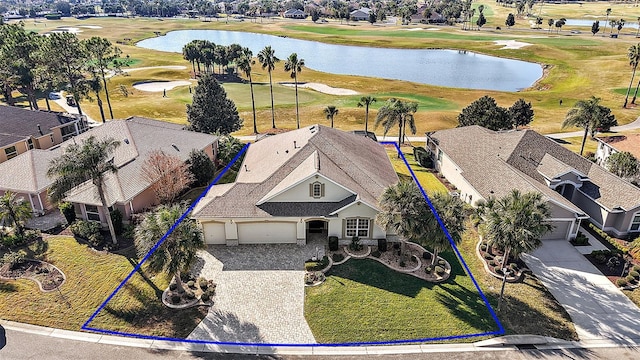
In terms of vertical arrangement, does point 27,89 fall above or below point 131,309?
above

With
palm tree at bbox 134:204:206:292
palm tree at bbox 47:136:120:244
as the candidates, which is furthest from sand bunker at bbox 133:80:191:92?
palm tree at bbox 134:204:206:292

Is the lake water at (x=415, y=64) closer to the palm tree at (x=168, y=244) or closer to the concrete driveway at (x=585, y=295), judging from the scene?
the concrete driveway at (x=585, y=295)

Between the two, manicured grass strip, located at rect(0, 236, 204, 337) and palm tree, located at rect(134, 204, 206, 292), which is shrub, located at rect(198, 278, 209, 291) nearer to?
manicured grass strip, located at rect(0, 236, 204, 337)

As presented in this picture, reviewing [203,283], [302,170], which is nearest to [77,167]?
[203,283]

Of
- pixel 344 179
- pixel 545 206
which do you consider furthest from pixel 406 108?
pixel 545 206

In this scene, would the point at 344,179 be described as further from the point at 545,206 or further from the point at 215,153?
the point at 215,153

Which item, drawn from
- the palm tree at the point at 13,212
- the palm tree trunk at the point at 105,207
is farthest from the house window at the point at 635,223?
the palm tree at the point at 13,212
